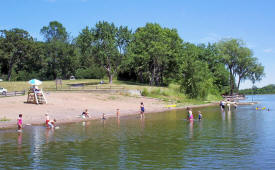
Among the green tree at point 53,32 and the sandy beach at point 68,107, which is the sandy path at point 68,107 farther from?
the green tree at point 53,32

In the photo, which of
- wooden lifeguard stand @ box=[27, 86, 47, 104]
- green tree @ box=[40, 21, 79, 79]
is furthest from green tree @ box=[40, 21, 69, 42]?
wooden lifeguard stand @ box=[27, 86, 47, 104]

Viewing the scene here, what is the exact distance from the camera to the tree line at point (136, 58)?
310 ft

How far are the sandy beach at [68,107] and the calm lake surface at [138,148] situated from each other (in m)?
7.91

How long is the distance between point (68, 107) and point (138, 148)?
29959 mm

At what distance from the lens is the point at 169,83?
11106 cm

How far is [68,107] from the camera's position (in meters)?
49.4

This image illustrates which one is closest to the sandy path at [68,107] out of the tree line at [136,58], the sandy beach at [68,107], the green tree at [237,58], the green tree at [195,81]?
the sandy beach at [68,107]

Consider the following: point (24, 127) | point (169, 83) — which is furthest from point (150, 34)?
point (24, 127)

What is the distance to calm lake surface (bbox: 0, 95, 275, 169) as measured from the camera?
17.2m

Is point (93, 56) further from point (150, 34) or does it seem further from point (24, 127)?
point (24, 127)

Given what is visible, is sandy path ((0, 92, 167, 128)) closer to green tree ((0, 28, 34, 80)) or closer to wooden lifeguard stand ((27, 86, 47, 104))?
wooden lifeguard stand ((27, 86, 47, 104))

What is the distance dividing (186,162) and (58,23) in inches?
5318

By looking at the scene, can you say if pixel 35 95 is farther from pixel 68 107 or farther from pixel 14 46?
pixel 14 46

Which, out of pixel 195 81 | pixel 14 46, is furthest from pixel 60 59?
pixel 195 81
